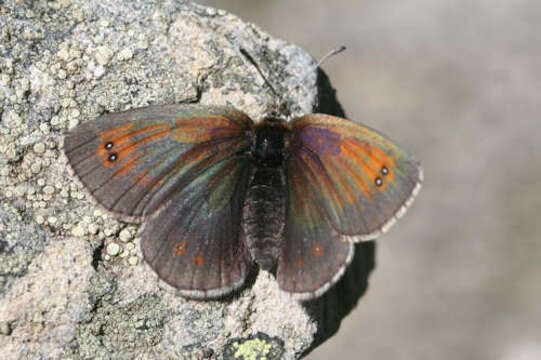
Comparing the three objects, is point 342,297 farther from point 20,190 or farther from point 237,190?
point 20,190

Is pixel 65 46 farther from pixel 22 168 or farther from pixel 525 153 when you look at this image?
pixel 525 153

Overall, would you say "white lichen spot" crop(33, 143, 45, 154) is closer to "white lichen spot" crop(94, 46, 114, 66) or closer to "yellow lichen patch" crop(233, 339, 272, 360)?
"white lichen spot" crop(94, 46, 114, 66)

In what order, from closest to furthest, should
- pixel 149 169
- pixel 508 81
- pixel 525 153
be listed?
pixel 149 169
pixel 525 153
pixel 508 81

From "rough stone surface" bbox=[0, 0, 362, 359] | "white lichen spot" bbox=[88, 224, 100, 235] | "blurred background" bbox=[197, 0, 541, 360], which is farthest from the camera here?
"blurred background" bbox=[197, 0, 541, 360]

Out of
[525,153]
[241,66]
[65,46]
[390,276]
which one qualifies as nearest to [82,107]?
[65,46]

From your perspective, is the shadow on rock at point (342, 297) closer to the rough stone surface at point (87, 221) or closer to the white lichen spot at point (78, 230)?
the rough stone surface at point (87, 221)

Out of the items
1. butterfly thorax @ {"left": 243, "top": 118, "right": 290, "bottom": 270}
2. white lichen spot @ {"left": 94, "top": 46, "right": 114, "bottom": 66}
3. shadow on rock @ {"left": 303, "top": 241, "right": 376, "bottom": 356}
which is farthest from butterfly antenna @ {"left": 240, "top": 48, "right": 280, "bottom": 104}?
shadow on rock @ {"left": 303, "top": 241, "right": 376, "bottom": 356}

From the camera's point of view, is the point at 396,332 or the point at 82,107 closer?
the point at 82,107
